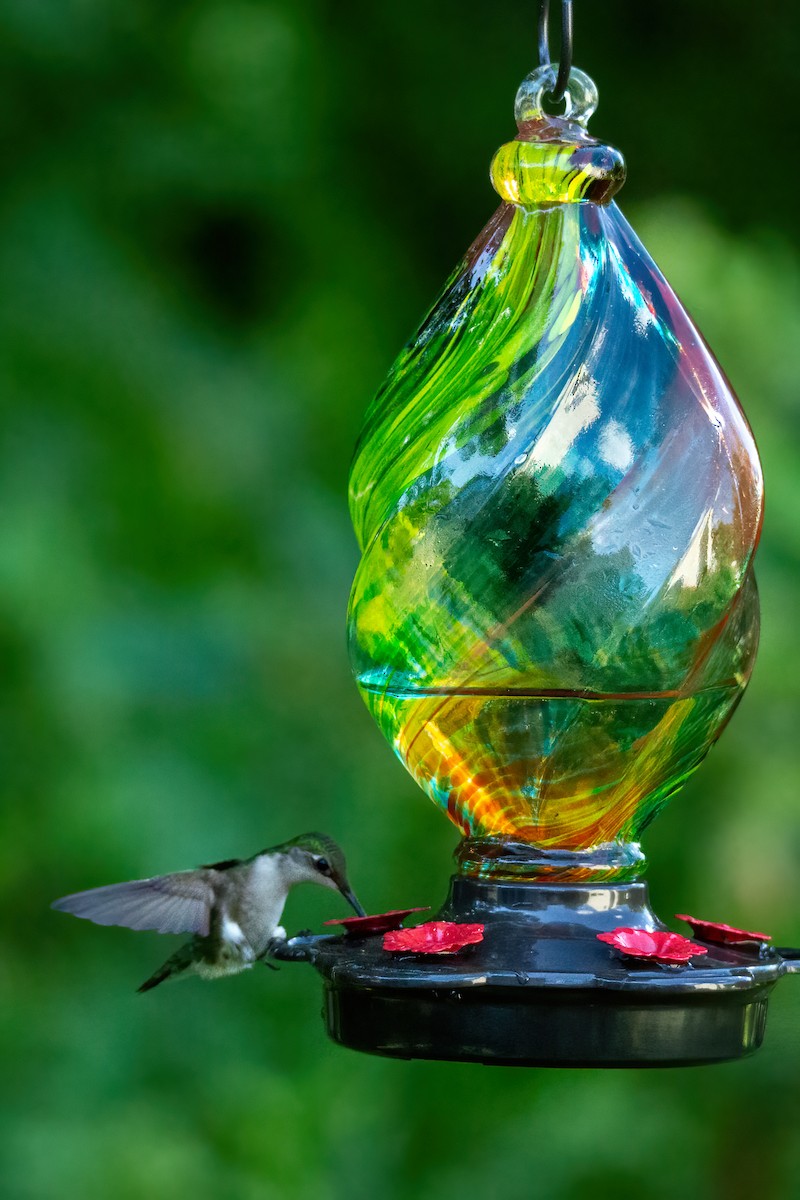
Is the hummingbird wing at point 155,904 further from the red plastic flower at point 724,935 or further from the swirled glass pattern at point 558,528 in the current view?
the red plastic flower at point 724,935

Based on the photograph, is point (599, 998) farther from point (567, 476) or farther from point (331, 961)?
point (567, 476)

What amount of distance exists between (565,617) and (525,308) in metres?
0.31

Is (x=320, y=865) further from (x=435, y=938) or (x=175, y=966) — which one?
(x=435, y=938)

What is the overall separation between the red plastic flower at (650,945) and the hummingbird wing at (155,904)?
25.5 inches

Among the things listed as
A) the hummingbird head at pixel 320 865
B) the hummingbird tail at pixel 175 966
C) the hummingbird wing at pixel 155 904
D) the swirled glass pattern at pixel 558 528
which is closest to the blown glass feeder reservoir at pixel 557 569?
the swirled glass pattern at pixel 558 528

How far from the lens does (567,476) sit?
152 cm

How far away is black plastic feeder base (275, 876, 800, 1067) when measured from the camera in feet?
4.44

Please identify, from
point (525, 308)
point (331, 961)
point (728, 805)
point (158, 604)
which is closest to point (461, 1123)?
point (728, 805)

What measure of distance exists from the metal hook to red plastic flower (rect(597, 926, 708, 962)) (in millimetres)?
803

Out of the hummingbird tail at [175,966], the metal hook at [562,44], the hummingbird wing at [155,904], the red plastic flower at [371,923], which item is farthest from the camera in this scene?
the hummingbird tail at [175,966]

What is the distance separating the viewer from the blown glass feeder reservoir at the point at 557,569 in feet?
4.99

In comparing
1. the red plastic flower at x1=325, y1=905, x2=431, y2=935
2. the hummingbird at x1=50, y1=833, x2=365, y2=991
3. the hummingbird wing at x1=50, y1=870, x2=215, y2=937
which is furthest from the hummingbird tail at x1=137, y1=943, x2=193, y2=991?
the red plastic flower at x1=325, y1=905, x2=431, y2=935

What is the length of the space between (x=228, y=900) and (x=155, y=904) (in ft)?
0.41

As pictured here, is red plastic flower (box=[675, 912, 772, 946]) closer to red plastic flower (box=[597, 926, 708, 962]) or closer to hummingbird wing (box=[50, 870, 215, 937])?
red plastic flower (box=[597, 926, 708, 962])
